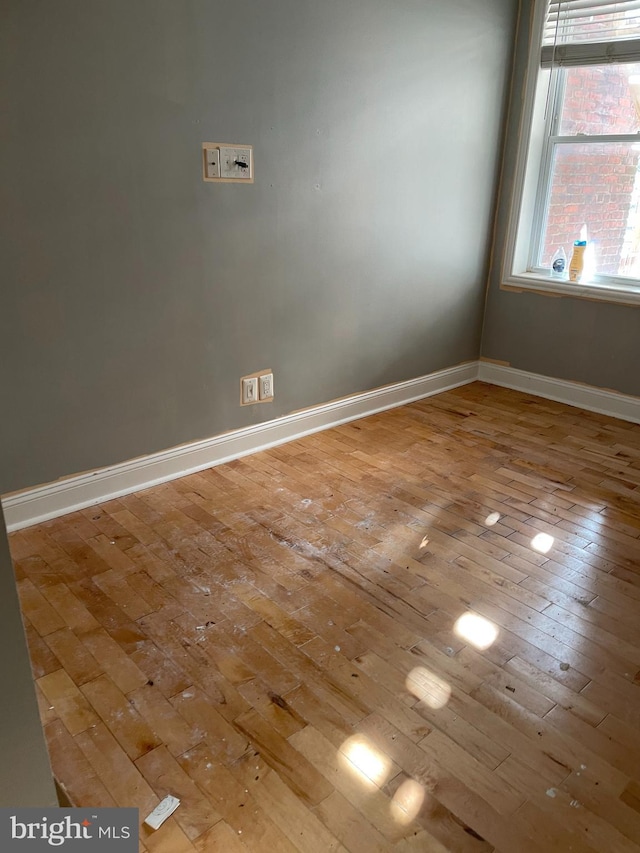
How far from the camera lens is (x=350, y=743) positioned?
1.56 metres

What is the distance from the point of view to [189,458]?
2.85 meters

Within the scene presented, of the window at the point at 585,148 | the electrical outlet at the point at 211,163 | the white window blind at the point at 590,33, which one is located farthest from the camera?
the window at the point at 585,148

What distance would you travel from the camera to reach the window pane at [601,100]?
11.1ft

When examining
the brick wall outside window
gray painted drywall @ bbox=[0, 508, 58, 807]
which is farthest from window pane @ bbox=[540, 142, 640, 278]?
gray painted drywall @ bbox=[0, 508, 58, 807]

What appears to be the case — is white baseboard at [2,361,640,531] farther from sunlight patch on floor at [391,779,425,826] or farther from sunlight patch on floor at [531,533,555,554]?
sunlight patch on floor at [391,779,425,826]

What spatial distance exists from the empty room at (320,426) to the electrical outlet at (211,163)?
0.03ft

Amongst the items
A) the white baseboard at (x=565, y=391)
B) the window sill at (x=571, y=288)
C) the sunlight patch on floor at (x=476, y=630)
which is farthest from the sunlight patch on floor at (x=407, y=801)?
the window sill at (x=571, y=288)

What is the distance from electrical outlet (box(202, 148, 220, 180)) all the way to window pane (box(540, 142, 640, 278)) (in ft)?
7.05

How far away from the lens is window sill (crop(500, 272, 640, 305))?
348 cm

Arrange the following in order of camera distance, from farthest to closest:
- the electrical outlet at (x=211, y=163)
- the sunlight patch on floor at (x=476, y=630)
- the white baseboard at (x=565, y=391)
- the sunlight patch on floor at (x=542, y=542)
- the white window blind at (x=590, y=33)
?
the white baseboard at (x=565, y=391), the white window blind at (x=590, y=33), the electrical outlet at (x=211, y=163), the sunlight patch on floor at (x=542, y=542), the sunlight patch on floor at (x=476, y=630)

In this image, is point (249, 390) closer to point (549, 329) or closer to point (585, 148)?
point (549, 329)

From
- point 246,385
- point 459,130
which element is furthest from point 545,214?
point 246,385

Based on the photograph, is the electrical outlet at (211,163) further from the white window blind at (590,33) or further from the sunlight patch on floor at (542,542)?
the white window blind at (590,33)

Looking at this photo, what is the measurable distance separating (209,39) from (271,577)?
1.94 m
